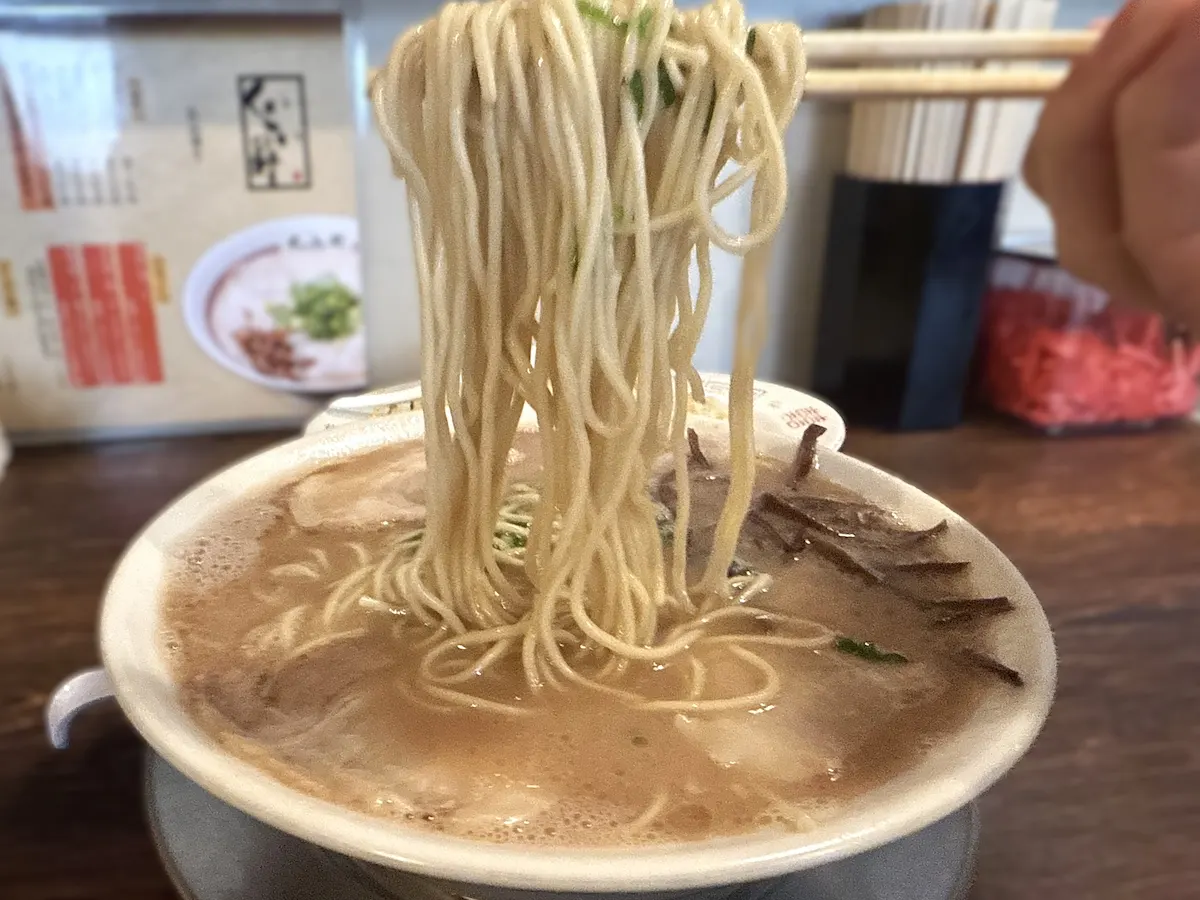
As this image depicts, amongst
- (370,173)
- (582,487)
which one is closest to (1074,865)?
(582,487)

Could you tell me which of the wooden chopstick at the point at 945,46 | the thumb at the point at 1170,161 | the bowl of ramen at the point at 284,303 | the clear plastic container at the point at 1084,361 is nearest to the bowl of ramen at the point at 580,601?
the thumb at the point at 1170,161

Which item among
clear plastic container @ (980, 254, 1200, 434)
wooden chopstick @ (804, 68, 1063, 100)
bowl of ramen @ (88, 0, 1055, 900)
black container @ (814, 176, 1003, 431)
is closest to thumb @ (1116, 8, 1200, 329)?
bowl of ramen @ (88, 0, 1055, 900)

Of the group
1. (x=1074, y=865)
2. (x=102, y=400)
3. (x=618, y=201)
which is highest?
(x=618, y=201)

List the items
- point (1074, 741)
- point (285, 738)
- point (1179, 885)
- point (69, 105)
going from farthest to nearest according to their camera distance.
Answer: point (69, 105)
point (1074, 741)
point (1179, 885)
point (285, 738)

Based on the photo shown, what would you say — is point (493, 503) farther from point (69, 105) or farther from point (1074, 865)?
point (69, 105)

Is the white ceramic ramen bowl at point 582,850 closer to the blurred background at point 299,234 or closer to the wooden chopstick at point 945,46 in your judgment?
the wooden chopstick at point 945,46

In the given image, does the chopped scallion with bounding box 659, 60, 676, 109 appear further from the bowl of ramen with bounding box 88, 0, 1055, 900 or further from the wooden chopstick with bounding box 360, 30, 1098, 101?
the wooden chopstick with bounding box 360, 30, 1098, 101
